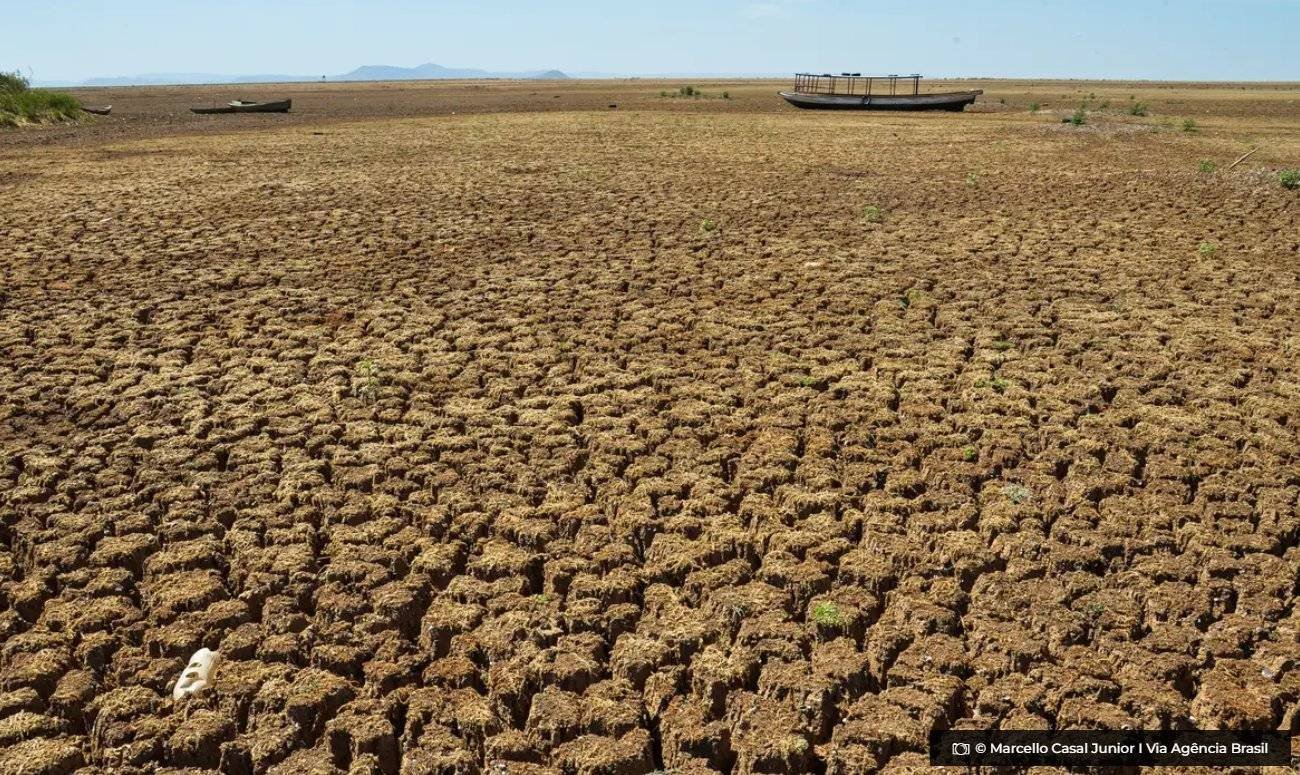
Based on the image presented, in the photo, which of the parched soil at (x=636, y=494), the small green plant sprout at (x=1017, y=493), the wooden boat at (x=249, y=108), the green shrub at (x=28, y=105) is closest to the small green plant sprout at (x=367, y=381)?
the parched soil at (x=636, y=494)

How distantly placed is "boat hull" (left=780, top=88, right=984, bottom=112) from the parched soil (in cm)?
2254

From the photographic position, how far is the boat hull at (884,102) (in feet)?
101

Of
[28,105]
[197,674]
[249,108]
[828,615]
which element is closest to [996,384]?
[828,615]

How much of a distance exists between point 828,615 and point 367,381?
343 cm

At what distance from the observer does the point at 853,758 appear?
279 centimetres

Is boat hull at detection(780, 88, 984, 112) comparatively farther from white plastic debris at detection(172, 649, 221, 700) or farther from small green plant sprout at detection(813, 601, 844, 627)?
white plastic debris at detection(172, 649, 221, 700)

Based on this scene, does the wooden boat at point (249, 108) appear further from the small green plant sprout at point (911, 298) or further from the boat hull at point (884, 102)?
the small green plant sprout at point (911, 298)

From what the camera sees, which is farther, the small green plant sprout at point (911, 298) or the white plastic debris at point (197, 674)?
the small green plant sprout at point (911, 298)

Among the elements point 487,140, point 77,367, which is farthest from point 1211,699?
point 487,140

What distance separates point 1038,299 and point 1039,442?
9.38 ft

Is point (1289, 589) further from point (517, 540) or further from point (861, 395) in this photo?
point (517, 540)

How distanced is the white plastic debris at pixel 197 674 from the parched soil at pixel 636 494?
0.05m

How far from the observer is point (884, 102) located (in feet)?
103

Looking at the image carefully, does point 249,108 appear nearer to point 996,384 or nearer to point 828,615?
point 996,384
